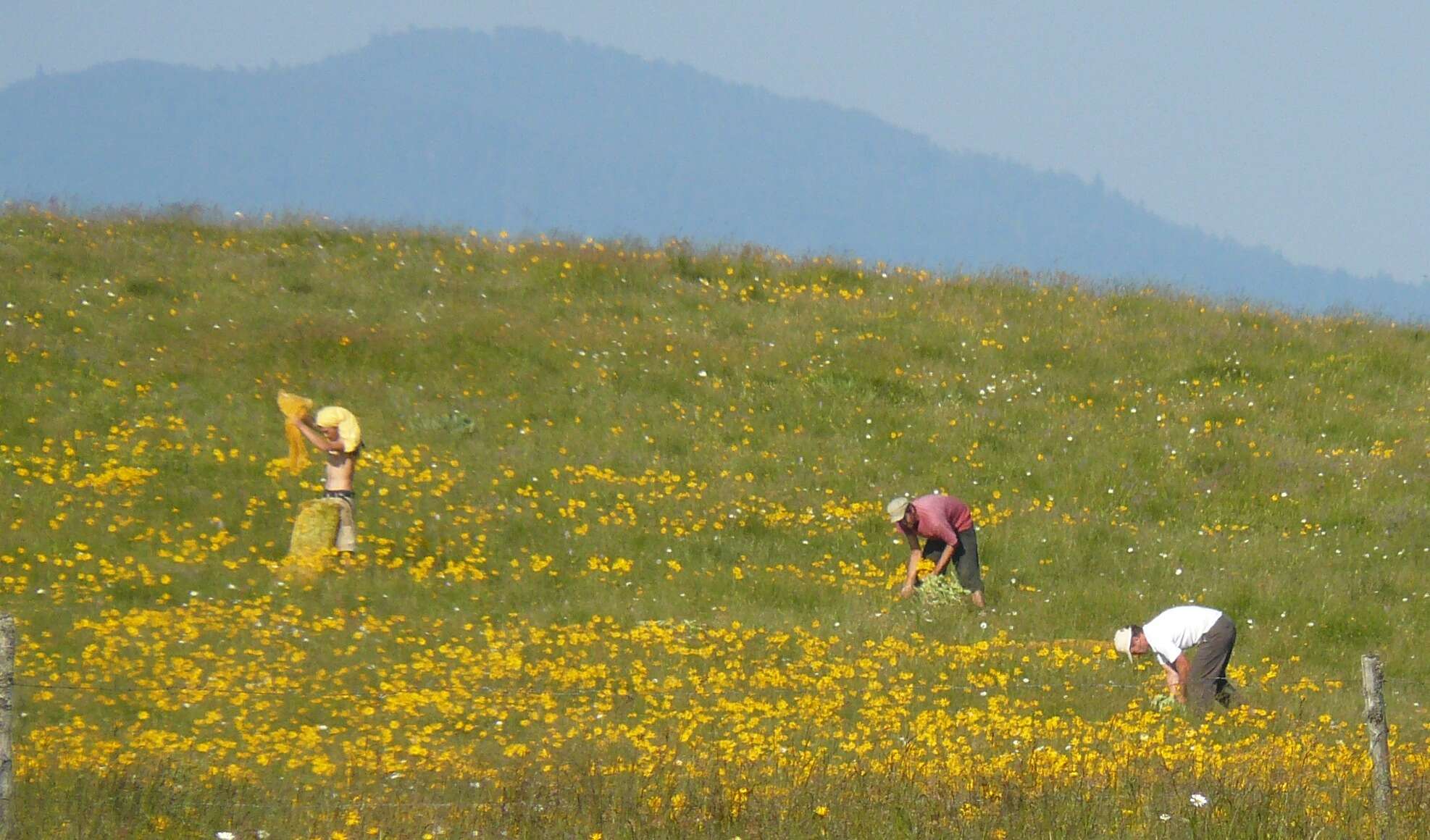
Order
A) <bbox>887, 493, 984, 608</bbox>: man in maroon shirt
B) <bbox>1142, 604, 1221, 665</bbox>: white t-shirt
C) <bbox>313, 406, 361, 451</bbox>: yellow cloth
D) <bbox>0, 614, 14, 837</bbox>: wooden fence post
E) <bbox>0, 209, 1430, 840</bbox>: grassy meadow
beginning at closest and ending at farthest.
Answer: <bbox>0, 614, 14, 837</bbox>: wooden fence post, <bbox>0, 209, 1430, 840</bbox>: grassy meadow, <bbox>1142, 604, 1221, 665</bbox>: white t-shirt, <bbox>887, 493, 984, 608</bbox>: man in maroon shirt, <bbox>313, 406, 361, 451</bbox>: yellow cloth

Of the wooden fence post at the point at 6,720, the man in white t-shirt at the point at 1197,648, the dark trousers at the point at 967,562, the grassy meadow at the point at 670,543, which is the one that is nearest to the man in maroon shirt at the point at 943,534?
the dark trousers at the point at 967,562

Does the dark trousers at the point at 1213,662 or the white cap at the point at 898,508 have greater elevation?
the white cap at the point at 898,508

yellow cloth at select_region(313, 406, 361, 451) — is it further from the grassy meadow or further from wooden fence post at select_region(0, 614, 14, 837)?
wooden fence post at select_region(0, 614, 14, 837)

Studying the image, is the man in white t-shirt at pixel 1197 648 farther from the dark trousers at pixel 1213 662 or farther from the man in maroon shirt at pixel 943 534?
the man in maroon shirt at pixel 943 534

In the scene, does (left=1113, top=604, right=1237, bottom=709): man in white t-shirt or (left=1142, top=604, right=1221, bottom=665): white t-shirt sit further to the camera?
(left=1142, top=604, right=1221, bottom=665): white t-shirt

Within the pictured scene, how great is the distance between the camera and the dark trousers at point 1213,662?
12750 mm

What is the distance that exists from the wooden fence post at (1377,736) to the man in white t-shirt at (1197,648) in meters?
3.88

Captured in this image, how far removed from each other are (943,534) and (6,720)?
10.1 meters

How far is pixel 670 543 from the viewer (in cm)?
1753

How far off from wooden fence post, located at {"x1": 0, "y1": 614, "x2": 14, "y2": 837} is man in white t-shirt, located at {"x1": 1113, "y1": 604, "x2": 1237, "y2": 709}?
901cm

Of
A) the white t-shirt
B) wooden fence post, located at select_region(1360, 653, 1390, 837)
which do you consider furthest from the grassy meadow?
the white t-shirt

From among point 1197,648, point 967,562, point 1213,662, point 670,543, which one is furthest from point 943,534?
point 1213,662

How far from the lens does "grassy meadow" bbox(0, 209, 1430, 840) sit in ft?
31.3

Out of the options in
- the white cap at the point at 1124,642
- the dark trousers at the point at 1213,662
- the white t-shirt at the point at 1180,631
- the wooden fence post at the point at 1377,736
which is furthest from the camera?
the white cap at the point at 1124,642
